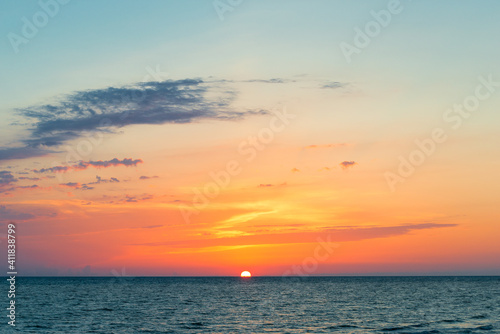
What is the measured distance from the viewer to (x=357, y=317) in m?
73.0

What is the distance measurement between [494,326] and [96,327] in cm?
5318

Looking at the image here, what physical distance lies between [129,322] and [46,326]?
11.2 metres

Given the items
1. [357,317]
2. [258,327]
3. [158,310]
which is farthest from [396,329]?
[158,310]

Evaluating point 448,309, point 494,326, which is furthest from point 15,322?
point 448,309

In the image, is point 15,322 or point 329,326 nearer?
point 329,326

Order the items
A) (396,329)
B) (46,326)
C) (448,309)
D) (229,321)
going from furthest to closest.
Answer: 1. (448,309)
2. (229,321)
3. (46,326)
4. (396,329)

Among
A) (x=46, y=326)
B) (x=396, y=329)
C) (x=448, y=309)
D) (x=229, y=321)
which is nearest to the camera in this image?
(x=396, y=329)

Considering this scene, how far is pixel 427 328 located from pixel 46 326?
51.1 metres

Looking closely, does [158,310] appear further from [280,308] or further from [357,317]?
[357,317]

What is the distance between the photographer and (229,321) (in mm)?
69875

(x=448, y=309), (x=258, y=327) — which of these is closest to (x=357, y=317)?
(x=258, y=327)

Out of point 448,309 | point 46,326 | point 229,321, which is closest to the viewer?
point 46,326

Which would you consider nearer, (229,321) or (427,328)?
(427,328)

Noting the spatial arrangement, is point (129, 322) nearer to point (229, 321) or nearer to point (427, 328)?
point (229, 321)
